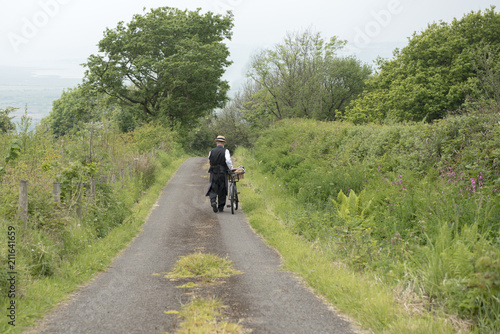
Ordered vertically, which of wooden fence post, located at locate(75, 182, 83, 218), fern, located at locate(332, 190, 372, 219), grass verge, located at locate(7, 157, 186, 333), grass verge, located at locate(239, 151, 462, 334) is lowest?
grass verge, located at locate(7, 157, 186, 333)

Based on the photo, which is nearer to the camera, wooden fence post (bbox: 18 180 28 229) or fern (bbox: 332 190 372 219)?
wooden fence post (bbox: 18 180 28 229)

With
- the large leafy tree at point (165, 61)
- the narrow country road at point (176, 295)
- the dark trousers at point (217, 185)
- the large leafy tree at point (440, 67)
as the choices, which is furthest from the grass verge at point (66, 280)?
the large leafy tree at point (165, 61)

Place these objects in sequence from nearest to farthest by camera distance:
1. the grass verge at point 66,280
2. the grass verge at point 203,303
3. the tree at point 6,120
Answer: the grass verge at point 203,303 → the grass verge at point 66,280 → the tree at point 6,120

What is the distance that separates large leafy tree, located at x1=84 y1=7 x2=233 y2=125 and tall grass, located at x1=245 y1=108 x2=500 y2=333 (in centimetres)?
3026

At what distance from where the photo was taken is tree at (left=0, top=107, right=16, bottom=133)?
44.6ft

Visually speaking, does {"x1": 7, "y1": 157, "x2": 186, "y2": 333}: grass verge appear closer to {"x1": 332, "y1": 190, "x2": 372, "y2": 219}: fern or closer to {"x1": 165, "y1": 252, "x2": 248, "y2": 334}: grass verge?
{"x1": 165, "y1": 252, "x2": 248, "y2": 334}: grass verge

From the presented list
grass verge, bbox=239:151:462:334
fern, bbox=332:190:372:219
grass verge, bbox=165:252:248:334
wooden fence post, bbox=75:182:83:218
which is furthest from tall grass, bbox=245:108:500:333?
wooden fence post, bbox=75:182:83:218

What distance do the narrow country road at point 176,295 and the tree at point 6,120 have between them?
20.9ft

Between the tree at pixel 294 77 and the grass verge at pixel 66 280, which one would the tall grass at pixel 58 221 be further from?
the tree at pixel 294 77

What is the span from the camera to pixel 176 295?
5996 mm

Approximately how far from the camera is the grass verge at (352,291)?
4.54 m

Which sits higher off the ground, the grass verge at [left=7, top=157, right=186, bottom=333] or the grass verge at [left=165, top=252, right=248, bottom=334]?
the grass verge at [left=165, top=252, right=248, bottom=334]

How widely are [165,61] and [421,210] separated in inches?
1518

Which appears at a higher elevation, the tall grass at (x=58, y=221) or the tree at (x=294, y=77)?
the tree at (x=294, y=77)
